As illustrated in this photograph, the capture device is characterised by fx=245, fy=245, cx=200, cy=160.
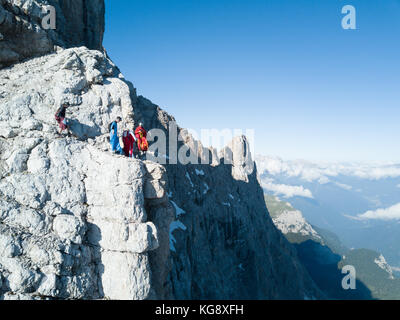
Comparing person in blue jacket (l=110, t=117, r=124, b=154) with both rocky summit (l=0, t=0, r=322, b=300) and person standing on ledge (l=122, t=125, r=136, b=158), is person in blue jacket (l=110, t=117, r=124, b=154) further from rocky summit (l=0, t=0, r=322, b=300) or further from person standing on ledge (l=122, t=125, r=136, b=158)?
rocky summit (l=0, t=0, r=322, b=300)

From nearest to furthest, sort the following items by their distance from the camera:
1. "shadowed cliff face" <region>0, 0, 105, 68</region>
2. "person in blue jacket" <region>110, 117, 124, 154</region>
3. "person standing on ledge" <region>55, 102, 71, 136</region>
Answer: "person standing on ledge" <region>55, 102, 71, 136</region> < "person in blue jacket" <region>110, 117, 124, 154</region> < "shadowed cliff face" <region>0, 0, 105, 68</region>

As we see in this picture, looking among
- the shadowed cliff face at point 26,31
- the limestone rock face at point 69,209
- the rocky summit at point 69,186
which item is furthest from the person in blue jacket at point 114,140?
the shadowed cliff face at point 26,31

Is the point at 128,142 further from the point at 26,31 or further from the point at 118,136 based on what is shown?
the point at 26,31

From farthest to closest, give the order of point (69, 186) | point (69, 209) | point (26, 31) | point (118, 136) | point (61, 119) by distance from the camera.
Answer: point (26, 31) → point (118, 136) → point (61, 119) → point (69, 186) → point (69, 209)

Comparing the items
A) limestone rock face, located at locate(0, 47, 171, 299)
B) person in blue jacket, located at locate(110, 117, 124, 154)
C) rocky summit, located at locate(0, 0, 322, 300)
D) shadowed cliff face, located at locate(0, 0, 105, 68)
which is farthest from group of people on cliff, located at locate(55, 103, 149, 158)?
shadowed cliff face, located at locate(0, 0, 105, 68)

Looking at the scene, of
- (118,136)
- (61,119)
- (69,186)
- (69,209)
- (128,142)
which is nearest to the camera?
(69,209)

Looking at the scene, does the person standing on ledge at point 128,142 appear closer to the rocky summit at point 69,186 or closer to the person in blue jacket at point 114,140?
the person in blue jacket at point 114,140

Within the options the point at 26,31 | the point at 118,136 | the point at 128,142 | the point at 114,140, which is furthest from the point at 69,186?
the point at 26,31

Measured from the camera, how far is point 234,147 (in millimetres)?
160000

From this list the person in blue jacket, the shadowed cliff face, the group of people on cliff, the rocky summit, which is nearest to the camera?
the rocky summit

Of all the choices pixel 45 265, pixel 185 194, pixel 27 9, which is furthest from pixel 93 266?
pixel 185 194

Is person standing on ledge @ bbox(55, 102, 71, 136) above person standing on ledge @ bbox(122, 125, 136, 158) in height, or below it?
above

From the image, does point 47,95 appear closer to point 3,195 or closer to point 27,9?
point 3,195
